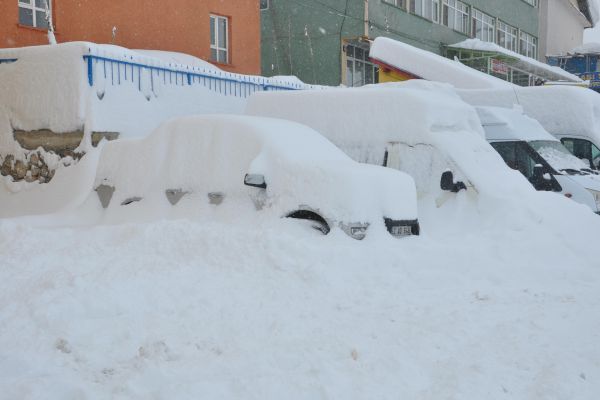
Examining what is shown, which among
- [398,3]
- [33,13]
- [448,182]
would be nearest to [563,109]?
[448,182]

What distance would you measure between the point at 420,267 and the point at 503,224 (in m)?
1.94

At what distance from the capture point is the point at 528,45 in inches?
1721

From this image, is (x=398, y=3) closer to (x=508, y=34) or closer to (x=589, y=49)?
(x=508, y=34)

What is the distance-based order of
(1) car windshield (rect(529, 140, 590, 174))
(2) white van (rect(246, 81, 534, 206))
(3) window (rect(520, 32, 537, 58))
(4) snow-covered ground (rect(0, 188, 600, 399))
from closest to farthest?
1. (4) snow-covered ground (rect(0, 188, 600, 399))
2. (2) white van (rect(246, 81, 534, 206))
3. (1) car windshield (rect(529, 140, 590, 174))
4. (3) window (rect(520, 32, 537, 58))

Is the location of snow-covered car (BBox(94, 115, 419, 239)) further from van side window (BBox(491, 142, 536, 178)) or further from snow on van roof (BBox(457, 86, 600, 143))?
snow on van roof (BBox(457, 86, 600, 143))

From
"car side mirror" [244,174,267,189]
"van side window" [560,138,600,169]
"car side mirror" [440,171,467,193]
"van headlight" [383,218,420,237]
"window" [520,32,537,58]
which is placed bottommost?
"van headlight" [383,218,420,237]

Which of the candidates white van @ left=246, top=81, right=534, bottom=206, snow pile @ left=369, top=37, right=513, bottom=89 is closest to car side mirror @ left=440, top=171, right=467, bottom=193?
white van @ left=246, top=81, right=534, bottom=206

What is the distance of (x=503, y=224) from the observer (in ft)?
27.1

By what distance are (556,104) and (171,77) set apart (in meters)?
7.62

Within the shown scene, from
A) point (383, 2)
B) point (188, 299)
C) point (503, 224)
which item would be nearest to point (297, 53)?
point (383, 2)

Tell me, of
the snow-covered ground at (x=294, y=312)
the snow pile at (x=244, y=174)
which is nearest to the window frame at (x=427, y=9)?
the snow pile at (x=244, y=174)

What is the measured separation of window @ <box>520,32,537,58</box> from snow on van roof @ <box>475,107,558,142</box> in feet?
107

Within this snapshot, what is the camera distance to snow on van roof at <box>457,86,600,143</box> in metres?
13.7

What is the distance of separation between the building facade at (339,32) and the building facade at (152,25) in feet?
20.7
